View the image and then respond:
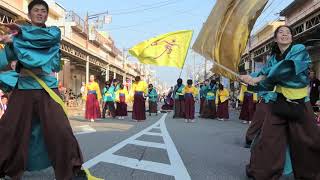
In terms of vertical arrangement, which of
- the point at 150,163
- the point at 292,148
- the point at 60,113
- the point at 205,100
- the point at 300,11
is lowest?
the point at 150,163

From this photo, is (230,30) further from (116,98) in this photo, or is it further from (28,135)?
(116,98)

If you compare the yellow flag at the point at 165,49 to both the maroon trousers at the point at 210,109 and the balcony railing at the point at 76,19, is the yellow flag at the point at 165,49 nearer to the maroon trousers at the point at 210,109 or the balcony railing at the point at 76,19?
the maroon trousers at the point at 210,109

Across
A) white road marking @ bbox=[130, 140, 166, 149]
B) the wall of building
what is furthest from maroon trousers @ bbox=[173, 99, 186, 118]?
white road marking @ bbox=[130, 140, 166, 149]

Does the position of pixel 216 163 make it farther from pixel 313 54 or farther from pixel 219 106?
pixel 313 54

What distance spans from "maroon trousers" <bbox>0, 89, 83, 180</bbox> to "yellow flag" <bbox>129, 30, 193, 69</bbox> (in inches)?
499

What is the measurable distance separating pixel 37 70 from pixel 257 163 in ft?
7.89

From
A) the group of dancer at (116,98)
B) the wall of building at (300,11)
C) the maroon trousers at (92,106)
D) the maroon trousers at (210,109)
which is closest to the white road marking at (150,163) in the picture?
the group of dancer at (116,98)

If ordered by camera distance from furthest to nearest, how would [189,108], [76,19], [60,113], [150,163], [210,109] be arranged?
[76,19]
[210,109]
[189,108]
[150,163]
[60,113]

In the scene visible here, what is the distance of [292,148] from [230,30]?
1.51m

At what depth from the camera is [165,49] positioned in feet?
58.6

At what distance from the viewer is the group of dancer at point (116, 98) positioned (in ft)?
63.8

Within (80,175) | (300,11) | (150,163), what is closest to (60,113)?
(80,175)

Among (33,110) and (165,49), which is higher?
(165,49)

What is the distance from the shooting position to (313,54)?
96.2 ft
